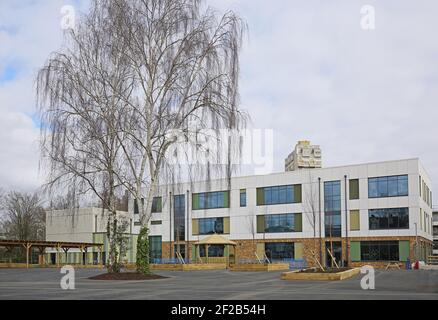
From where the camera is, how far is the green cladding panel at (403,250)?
5527 centimetres

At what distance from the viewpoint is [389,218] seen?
57125mm

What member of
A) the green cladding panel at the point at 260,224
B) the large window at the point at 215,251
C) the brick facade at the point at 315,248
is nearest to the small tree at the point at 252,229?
the brick facade at the point at 315,248

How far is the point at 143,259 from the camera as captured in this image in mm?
27484

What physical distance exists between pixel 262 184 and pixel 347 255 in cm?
1409

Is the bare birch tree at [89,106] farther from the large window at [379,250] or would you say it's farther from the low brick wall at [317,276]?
the large window at [379,250]

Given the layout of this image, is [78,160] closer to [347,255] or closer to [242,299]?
[242,299]

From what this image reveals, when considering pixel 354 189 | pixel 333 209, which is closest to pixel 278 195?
pixel 333 209

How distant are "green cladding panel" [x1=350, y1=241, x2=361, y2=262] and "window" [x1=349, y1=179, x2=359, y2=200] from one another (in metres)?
4.77

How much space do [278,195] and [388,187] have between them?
13391 millimetres

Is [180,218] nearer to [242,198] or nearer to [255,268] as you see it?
[242,198]

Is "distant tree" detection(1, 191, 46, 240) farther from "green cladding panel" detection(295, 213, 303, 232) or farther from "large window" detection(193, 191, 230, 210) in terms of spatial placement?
"green cladding panel" detection(295, 213, 303, 232)

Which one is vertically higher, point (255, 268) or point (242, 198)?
point (242, 198)

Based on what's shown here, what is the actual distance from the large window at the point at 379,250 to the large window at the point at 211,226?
1934 centimetres

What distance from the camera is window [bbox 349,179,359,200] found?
5953 cm
